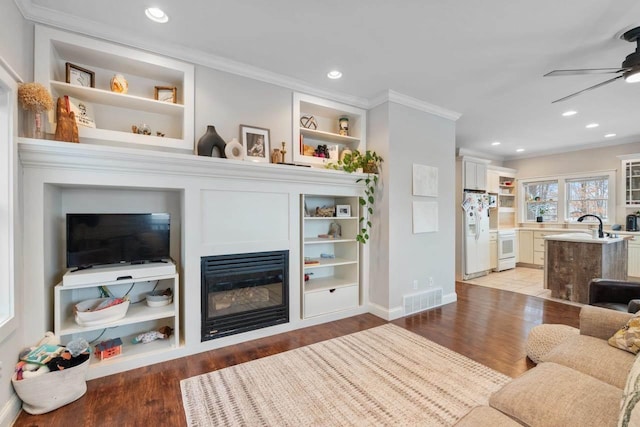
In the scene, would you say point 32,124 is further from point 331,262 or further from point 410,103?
point 410,103

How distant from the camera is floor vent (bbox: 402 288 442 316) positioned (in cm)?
356

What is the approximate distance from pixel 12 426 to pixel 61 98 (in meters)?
2.16

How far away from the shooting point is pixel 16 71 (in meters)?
1.86

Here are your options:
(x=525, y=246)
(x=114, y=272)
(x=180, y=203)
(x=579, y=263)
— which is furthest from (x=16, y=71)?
(x=525, y=246)

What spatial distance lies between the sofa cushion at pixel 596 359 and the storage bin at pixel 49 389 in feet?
9.84

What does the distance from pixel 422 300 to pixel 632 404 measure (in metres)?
2.89

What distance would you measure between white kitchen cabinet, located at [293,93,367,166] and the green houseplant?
0.20m

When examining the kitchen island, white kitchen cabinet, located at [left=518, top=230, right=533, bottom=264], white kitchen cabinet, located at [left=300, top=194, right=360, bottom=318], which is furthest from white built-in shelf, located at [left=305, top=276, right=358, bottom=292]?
white kitchen cabinet, located at [left=518, top=230, right=533, bottom=264]

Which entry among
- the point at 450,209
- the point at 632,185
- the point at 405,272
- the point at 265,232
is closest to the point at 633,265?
the point at 632,185

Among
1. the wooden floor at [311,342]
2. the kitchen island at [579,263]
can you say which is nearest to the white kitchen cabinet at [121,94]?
the wooden floor at [311,342]

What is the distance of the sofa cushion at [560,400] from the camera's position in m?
1.12

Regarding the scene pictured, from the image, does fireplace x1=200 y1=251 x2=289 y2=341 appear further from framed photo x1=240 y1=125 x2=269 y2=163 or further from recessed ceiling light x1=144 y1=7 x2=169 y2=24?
recessed ceiling light x1=144 y1=7 x2=169 y2=24

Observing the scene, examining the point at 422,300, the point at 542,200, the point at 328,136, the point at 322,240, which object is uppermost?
the point at 328,136

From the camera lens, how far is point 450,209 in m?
4.07
